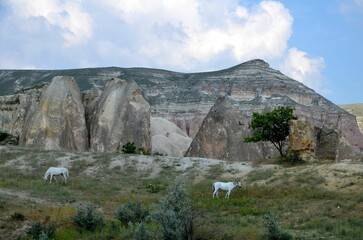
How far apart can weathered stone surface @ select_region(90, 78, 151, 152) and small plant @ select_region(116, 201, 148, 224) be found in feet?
115

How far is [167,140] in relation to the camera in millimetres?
66688

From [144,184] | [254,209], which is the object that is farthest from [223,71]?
[254,209]

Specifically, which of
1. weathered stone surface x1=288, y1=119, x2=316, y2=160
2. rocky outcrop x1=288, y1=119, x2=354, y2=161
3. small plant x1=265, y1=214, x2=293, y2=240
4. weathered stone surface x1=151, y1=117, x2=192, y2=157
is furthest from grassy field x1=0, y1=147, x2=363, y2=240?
weathered stone surface x1=151, y1=117, x2=192, y2=157

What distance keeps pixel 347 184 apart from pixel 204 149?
29.7 m

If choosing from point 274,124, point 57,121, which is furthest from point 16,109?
point 274,124

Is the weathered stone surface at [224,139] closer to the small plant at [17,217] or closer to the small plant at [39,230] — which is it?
the small plant at [17,217]

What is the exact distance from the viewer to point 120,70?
11688cm

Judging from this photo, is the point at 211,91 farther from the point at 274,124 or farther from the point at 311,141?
the point at 311,141

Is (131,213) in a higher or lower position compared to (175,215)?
lower

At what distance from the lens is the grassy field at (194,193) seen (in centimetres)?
1482

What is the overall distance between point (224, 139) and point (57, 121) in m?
17.7

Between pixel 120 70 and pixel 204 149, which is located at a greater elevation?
pixel 120 70

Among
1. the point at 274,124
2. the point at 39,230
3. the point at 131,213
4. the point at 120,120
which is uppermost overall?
the point at 120,120

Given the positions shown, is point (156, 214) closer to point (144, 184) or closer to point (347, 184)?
point (347, 184)
